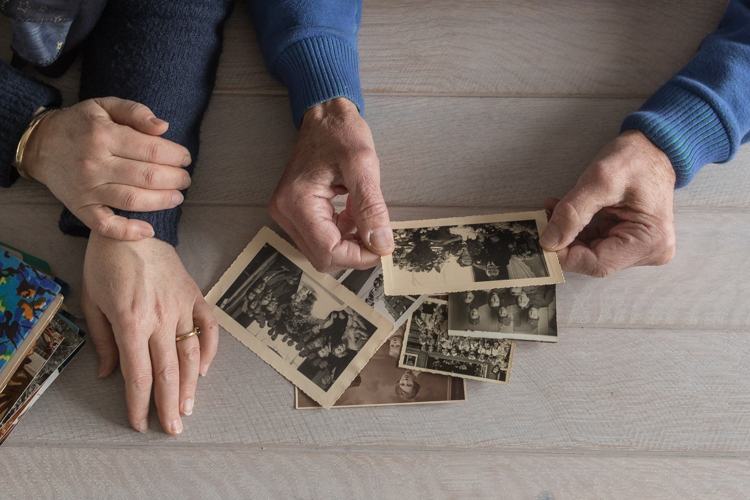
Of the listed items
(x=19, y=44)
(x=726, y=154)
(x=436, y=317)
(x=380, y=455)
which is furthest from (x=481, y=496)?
(x=19, y=44)

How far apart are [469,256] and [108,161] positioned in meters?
0.65

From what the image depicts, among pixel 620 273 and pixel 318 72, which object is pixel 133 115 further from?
pixel 620 273

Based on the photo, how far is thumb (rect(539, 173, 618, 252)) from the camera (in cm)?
87

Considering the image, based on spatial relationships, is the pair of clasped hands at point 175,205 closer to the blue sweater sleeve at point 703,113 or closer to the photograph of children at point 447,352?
the blue sweater sleeve at point 703,113

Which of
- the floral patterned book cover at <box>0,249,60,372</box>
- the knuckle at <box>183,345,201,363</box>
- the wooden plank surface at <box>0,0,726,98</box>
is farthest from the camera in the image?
the wooden plank surface at <box>0,0,726,98</box>

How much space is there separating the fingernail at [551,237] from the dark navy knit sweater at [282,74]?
0.23 meters

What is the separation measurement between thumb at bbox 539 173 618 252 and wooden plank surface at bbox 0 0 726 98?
294 millimetres

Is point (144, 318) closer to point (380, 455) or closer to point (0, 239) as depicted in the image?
point (0, 239)

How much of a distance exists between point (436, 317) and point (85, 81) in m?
0.83

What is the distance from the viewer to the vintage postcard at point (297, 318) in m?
0.98

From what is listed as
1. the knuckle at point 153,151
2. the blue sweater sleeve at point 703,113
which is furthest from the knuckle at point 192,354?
the blue sweater sleeve at point 703,113

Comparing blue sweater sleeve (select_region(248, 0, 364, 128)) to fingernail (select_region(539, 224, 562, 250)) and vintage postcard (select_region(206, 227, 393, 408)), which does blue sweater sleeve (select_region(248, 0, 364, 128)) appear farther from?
fingernail (select_region(539, 224, 562, 250))

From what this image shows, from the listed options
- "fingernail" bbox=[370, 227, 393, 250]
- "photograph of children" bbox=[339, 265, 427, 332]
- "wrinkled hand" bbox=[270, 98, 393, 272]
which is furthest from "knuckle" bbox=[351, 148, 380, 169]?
"photograph of children" bbox=[339, 265, 427, 332]

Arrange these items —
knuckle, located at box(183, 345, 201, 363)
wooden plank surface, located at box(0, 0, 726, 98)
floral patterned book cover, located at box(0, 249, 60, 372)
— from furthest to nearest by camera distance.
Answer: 1. wooden plank surface, located at box(0, 0, 726, 98)
2. knuckle, located at box(183, 345, 201, 363)
3. floral patterned book cover, located at box(0, 249, 60, 372)
